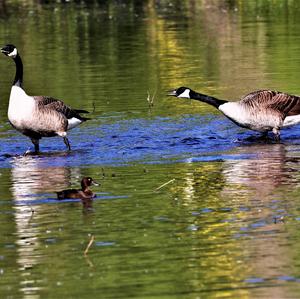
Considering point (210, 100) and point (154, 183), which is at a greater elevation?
point (210, 100)

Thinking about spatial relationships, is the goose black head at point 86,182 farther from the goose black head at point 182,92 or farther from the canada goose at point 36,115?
the goose black head at point 182,92

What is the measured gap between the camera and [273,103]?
781 inches

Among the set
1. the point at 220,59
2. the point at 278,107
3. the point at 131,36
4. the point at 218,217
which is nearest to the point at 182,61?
the point at 220,59

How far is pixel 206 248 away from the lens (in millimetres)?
11625

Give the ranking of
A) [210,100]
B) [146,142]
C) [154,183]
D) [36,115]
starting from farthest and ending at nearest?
[210,100] < [146,142] < [36,115] < [154,183]

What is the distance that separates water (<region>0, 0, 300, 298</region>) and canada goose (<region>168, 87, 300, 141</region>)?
342mm

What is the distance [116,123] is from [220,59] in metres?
10.8

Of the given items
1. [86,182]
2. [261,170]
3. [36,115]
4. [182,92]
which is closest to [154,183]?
[86,182]

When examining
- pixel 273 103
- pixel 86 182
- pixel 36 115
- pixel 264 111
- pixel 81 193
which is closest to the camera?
pixel 81 193

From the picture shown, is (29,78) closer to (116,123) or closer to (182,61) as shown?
(182,61)

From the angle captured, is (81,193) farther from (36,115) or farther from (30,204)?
(36,115)

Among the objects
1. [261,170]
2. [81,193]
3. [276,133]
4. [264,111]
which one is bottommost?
[276,133]

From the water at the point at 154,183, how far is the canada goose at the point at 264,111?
0.34 metres

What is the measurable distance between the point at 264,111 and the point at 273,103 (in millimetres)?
280
